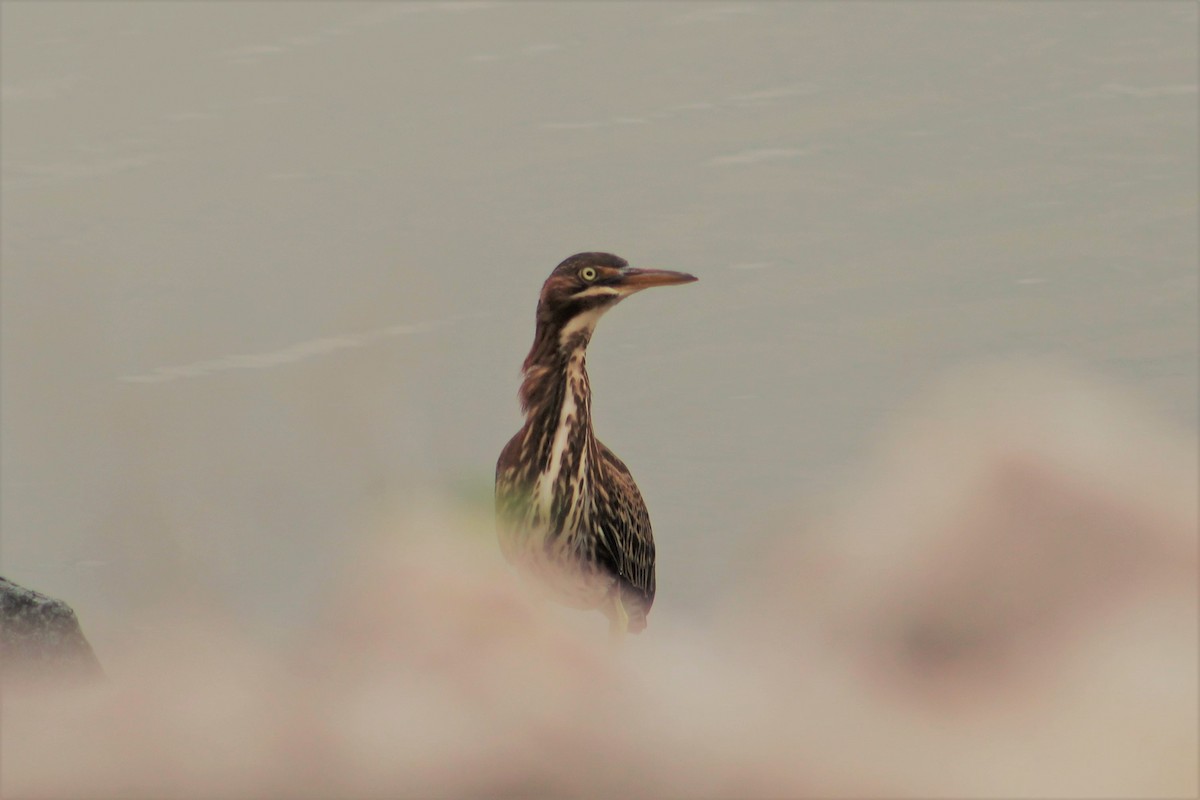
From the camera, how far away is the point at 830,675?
1.81 meters

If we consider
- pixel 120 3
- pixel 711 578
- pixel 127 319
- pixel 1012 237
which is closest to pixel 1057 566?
pixel 711 578

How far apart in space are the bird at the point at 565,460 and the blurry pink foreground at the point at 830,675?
20.0ft

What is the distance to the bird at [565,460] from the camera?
8.16 m

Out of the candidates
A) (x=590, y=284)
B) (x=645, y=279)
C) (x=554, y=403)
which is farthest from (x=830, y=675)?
(x=554, y=403)

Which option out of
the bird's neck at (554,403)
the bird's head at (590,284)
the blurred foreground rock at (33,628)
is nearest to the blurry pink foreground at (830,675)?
the blurred foreground rock at (33,628)

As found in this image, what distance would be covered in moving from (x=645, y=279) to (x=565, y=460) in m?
0.92

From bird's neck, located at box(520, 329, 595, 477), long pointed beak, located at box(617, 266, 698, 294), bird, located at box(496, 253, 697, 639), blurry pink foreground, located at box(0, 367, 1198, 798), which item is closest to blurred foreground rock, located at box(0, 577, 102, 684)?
bird, located at box(496, 253, 697, 639)

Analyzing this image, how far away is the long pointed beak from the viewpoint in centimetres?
801

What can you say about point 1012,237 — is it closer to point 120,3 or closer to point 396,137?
point 396,137

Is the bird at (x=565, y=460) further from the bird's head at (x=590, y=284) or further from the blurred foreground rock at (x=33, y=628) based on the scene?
the blurred foreground rock at (x=33, y=628)

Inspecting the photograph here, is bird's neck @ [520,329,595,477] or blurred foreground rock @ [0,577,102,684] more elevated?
bird's neck @ [520,329,595,477]

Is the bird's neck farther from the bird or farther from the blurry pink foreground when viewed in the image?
the blurry pink foreground

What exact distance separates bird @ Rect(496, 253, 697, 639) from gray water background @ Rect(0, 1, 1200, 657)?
1.91 m

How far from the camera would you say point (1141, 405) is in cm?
175
